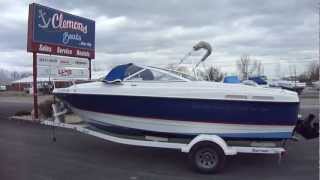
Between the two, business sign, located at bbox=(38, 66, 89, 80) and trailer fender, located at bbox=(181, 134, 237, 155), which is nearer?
trailer fender, located at bbox=(181, 134, 237, 155)

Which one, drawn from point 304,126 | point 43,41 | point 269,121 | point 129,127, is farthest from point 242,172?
point 43,41

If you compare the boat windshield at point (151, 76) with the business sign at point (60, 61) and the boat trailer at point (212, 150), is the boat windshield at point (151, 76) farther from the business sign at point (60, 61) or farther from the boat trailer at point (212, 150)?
the business sign at point (60, 61)

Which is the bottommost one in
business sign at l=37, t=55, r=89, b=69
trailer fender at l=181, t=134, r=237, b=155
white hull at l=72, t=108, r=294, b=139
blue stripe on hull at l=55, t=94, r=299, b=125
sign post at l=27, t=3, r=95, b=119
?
trailer fender at l=181, t=134, r=237, b=155

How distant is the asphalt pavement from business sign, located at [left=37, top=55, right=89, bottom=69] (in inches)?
214

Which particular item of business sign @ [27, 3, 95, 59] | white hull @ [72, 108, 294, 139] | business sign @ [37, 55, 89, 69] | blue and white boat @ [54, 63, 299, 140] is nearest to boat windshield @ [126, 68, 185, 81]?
blue and white boat @ [54, 63, 299, 140]

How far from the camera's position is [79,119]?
35.2 feet

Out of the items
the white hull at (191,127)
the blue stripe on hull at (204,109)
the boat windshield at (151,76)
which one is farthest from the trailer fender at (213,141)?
the boat windshield at (151,76)

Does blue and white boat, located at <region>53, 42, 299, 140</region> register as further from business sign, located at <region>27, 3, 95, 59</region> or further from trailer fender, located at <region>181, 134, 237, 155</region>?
business sign, located at <region>27, 3, 95, 59</region>

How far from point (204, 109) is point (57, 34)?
10368 mm

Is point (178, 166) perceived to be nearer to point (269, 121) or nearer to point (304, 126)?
point (269, 121)

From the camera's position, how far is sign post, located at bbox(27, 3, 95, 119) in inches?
653

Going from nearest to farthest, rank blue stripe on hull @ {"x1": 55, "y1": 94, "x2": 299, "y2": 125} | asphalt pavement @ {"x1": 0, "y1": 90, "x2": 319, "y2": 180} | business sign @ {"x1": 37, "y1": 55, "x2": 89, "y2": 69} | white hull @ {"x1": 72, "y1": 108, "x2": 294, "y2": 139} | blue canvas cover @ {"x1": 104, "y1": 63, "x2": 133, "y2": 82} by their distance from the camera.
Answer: asphalt pavement @ {"x1": 0, "y1": 90, "x2": 319, "y2": 180}, blue stripe on hull @ {"x1": 55, "y1": 94, "x2": 299, "y2": 125}, white hull @ {"x1": 72, "y1": 108, "x2": 294, "y2": 139}, blue canvas cover @ {"x1": 104, "y1": 63, "x2": 133, "y2": 82}, business sign @ {"x1": 37, "y1": 55, "x2": 89, "y2": 69}

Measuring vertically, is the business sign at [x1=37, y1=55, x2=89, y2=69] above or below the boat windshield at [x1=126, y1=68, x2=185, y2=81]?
above

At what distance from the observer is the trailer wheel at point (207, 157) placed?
8430 mm
